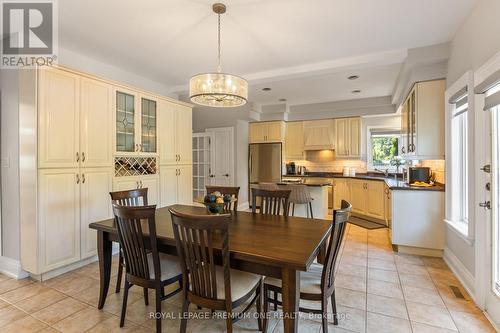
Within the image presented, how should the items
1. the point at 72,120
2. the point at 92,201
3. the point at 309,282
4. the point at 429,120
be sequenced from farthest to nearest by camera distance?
the point at 429,120 → the point at 92,201 → the point at 72,120 → the point at 309,282

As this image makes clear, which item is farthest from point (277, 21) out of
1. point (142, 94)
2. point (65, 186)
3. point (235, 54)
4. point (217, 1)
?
point (65, 186)

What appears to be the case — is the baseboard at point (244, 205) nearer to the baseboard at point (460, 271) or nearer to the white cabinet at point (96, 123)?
the white cabinet at point (96, 123)

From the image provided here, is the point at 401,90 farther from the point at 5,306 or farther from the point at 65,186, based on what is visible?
the point at 5,306

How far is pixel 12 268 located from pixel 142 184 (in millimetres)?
1621

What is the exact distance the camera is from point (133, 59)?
3537mm

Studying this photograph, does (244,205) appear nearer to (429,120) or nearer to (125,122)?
(125,122)

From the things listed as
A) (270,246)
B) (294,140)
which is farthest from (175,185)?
(294,140)

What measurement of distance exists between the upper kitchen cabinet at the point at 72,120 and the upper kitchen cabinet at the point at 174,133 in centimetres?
84

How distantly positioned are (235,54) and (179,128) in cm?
156

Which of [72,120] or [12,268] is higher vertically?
[72,120]

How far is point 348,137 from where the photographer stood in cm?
603

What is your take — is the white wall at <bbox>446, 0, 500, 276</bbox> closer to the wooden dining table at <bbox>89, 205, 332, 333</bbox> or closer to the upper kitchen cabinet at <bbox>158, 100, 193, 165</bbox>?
the wooden dining table at <bbox>89, 205, 332, 333</bbox>

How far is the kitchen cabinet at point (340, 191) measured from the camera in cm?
585

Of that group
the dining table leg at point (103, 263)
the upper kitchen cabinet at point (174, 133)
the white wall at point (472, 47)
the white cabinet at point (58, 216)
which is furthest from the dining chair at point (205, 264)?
the upper kitchen cabinet at point (174, 133)
